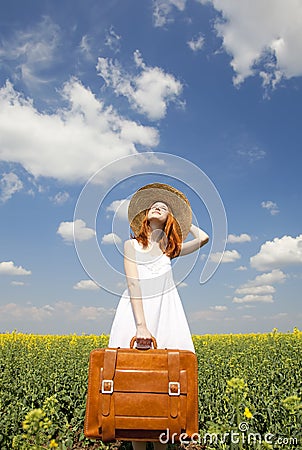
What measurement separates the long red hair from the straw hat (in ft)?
0.56

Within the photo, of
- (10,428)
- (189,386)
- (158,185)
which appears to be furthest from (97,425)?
(158,185)

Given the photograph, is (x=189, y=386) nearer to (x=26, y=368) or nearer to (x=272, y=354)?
(x=26, y=368)

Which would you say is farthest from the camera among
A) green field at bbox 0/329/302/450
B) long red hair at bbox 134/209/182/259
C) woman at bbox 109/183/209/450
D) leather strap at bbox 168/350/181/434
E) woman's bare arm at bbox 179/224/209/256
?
woman's bare arm at bbox 179/224/209/256

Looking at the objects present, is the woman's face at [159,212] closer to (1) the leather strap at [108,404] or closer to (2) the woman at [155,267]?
(2) the woman at [155,267]

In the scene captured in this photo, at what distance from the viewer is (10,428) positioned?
444cm

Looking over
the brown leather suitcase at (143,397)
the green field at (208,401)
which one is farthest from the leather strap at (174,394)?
the green field at (208,401)

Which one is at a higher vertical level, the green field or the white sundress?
the white sundress

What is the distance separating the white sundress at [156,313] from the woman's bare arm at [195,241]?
39 cm

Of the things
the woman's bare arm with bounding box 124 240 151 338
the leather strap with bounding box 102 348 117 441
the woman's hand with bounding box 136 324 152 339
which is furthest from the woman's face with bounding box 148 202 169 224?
the leather strap with bounding box 102 348 117 441

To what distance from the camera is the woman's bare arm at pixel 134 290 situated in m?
3.77

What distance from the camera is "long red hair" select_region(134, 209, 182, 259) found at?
4.34 metres

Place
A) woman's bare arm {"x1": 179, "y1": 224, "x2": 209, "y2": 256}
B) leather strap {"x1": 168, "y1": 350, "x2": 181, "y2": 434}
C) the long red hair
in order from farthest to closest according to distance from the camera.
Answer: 1. woman's bare arm {"x1": 179, "y1": 224, "x2": 209, "y2": 256}
2. the long red hair
3. leather strap {"x1": 168, "y1": 350, "x2": 181, "y2": 434}

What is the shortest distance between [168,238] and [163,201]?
0.40 m

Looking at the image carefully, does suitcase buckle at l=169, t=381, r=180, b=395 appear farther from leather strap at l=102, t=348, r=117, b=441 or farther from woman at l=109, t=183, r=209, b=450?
woman at l=109, t=183, r=209, b=450
